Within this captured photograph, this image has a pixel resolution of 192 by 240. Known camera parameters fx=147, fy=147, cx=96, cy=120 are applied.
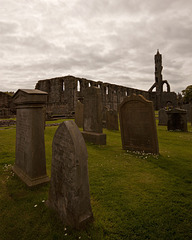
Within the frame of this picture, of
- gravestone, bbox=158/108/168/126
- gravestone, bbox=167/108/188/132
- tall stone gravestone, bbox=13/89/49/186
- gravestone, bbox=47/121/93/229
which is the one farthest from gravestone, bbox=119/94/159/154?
gravestone, bbox=158/108/168/126

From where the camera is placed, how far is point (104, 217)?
2109mm

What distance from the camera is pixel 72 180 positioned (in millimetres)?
1874

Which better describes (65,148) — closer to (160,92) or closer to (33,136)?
(33,136)

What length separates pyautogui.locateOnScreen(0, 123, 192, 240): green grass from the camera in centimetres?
186

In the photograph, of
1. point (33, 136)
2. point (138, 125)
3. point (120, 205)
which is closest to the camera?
point (120, 205)

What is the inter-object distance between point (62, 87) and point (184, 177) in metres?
26.2

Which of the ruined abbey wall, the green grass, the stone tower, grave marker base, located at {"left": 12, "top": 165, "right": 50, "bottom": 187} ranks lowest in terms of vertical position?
the green grass

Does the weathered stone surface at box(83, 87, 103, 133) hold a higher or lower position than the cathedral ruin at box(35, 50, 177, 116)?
lower

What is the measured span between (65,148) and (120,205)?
52.1 inches

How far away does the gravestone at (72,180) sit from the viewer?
1.85 meters

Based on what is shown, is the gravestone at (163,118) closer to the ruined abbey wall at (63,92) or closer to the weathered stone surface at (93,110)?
the weathered stone surface at (93,110)

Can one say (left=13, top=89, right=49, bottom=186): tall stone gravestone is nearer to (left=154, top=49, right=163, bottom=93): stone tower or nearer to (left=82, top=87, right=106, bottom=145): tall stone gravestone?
(left=82, top=87, right=106, bottom=145): tall stone gravestone

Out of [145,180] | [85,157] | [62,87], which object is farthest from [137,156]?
[62,87]

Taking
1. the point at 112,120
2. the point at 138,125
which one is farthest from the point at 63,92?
the point at 138,125
